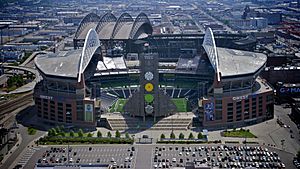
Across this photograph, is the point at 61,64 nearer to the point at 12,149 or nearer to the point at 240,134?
the point at 12,149

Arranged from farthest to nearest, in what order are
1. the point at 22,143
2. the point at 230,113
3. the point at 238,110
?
the point at 238,110 < the point at 230,113 < the point at 22,143

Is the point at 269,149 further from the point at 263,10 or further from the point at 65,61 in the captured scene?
the point at 263,10

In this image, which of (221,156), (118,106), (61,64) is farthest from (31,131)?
(221,156)

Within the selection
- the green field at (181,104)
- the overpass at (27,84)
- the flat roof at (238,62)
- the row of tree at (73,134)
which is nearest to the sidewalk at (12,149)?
the row of tree at (73,134)

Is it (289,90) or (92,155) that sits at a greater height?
(289,90)

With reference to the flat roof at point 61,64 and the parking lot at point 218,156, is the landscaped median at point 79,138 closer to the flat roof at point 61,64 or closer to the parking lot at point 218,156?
the parking lot at point 218,156

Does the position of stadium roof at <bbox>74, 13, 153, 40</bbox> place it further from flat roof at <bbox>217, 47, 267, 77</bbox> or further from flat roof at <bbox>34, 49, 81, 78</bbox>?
flat roof at <bbox>217, 47, 267, 77</bbox>
